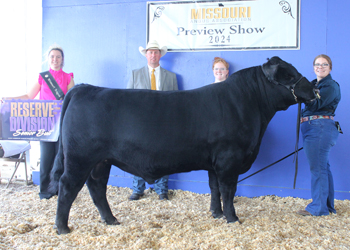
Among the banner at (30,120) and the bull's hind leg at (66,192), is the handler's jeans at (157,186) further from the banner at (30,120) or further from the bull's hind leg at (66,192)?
the bull's hind leg at (66,192)

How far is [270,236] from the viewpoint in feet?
7.50

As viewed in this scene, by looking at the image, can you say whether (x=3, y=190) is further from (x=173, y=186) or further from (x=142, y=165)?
(x=142, y=165)

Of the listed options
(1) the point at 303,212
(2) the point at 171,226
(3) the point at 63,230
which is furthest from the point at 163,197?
(1) the point at 303,212

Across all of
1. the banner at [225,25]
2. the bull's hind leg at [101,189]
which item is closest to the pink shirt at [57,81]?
the banner at [225,25]

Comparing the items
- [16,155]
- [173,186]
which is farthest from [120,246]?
[16,155]

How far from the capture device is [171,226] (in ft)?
8.38

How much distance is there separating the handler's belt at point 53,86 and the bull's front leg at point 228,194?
2337mm

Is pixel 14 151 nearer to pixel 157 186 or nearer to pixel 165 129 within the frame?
pixel 157 186

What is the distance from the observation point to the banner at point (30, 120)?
3.43 metres

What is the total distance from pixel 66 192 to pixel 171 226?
0.98 meters

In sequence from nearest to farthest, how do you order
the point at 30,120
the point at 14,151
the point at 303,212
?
the point at 303,212, the point at 30,120, the point at 14,151

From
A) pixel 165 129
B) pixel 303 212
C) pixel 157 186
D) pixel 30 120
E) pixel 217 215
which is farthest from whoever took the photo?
pixel 157 186

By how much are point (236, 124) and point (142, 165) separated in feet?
2.93

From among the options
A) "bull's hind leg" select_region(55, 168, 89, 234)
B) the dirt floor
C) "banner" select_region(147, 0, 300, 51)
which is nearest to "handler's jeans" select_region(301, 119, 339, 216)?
the dirt floor
